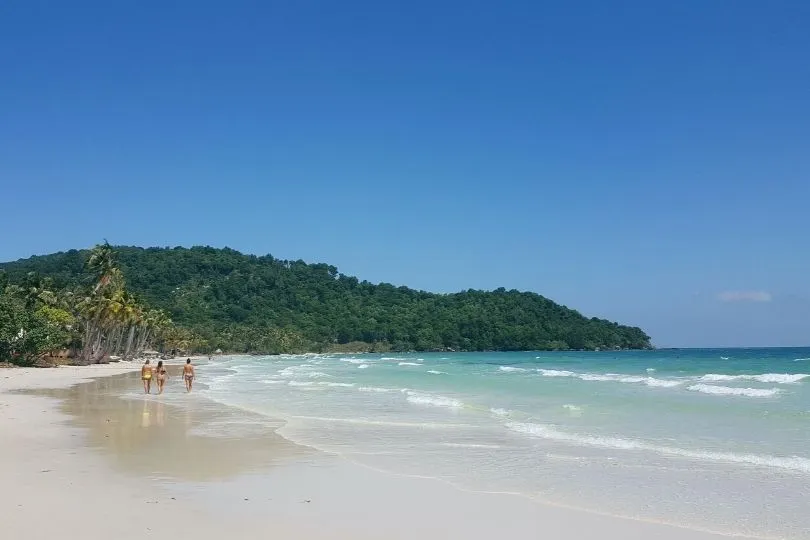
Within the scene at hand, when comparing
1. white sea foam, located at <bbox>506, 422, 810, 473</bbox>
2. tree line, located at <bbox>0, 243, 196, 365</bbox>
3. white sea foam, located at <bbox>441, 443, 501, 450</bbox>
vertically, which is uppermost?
tree line, located at <bbox>0, 243, 196, 365</bbox>

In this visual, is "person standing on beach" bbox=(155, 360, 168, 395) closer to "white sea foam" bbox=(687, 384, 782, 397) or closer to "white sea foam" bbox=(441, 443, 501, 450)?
"white sea foam" bbox=(441, 443, 501, 450)

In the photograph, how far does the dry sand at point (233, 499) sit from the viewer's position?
738 centimetres

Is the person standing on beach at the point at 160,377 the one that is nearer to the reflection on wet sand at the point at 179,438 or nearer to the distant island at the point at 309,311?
the reflection on wet sand at the point at 179,438

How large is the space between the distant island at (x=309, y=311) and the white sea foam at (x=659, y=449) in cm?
9209

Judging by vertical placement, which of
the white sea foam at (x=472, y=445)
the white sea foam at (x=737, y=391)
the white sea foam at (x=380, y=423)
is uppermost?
the white sea foam at (x=737, y=391)

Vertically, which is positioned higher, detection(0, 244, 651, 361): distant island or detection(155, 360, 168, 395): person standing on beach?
detection(0, 244, 651, 361): distant island

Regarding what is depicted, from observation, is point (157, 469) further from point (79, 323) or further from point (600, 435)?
point (79, 323)

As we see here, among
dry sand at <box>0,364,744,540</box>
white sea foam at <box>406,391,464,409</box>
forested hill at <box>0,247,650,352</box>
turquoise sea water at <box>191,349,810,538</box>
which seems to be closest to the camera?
dry sand at <box>0,364,744,540</box>

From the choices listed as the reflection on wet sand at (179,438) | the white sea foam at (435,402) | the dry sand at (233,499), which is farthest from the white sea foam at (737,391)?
the dry sand at (233,499)

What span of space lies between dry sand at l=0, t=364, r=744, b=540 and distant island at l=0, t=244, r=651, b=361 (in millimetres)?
92610

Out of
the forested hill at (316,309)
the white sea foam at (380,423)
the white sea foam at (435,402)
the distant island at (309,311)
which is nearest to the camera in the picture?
the white sea foam at (380,423)

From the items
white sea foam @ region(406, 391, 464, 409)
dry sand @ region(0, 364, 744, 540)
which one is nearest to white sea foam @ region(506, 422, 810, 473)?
dry sand @ region(0, 364, 744, 540)

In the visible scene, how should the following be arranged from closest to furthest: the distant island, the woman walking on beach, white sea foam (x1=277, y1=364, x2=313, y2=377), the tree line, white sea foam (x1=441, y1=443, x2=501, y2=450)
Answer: white sea foam (x1=441, y1=443, x2=501, y2=450) < the woman walking on beach < the tree line < white sea foam (x1=277, y1=364, x2=313, y2=377) < the distant island

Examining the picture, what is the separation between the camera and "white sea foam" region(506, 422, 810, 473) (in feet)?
38.6
